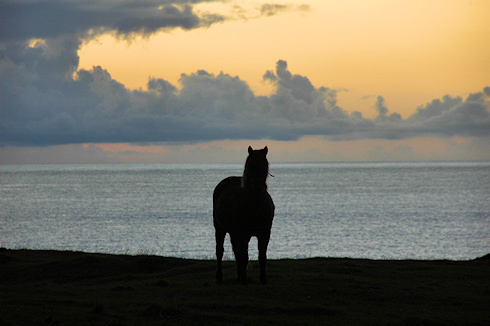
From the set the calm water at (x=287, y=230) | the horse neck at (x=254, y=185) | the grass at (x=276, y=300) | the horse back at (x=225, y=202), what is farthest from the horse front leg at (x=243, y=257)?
the calm water at (x=287, y=230)

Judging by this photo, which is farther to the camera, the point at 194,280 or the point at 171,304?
the point at 194,280

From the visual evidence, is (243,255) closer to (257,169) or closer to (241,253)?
(241,253)

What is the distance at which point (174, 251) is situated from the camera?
52.5 metres

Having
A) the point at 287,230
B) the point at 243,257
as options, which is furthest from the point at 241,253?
the point at 287,230

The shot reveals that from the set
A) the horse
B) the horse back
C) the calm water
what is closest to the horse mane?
the horse

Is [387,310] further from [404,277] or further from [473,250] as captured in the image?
[473,250]

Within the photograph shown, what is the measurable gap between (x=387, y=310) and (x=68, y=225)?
234ft

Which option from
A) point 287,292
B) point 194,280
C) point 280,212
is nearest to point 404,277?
point 287,292

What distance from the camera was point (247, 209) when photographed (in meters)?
14.7

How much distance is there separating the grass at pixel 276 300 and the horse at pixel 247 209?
1251 millimetres

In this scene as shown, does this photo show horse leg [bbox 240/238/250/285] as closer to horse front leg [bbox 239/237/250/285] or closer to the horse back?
horse front leg [bbox 239/237/250/285]

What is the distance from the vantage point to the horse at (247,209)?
45.6 ft

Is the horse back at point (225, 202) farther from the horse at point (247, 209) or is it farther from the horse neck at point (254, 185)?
the horse neck at point (254, 185)

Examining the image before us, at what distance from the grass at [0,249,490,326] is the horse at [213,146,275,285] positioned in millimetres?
1251
